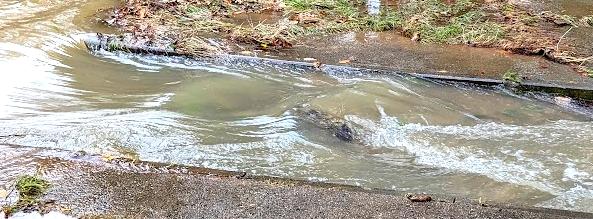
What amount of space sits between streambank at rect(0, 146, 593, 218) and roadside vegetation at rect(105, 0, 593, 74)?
3021mm

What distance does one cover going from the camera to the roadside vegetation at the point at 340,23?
626 cm

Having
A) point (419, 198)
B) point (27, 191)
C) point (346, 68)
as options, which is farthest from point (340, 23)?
point (27, 191)

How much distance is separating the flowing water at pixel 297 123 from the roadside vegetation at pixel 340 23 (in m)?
0.69

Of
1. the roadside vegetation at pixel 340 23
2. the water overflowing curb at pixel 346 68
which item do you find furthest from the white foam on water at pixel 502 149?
the roadside vegetation at pixel 340 23

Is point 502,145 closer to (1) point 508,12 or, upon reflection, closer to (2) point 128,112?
(2) point 128,112

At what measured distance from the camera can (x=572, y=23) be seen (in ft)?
22.9

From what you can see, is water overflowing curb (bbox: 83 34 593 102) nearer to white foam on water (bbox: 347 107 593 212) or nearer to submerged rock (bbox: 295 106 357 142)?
white foam on water (bbox: 347 107 593 212)

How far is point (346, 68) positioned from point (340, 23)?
1.57m

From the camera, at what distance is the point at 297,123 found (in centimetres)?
447

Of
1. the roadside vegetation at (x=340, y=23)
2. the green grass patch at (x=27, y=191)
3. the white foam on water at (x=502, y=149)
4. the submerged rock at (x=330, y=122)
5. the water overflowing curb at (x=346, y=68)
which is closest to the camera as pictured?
the green grass patch at (x=27, y=191)

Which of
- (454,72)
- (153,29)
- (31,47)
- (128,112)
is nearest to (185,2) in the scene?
(153,29)

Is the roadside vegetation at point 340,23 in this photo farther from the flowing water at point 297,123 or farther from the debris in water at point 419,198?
the debris in water at point 419,198

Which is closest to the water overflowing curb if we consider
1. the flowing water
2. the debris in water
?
the flowing water

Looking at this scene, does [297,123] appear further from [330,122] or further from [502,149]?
[502,149]
